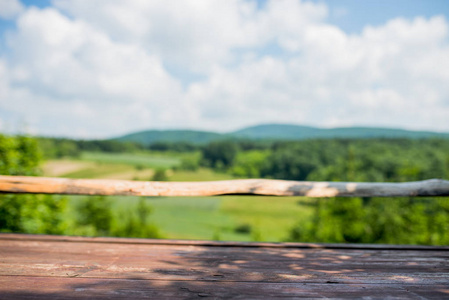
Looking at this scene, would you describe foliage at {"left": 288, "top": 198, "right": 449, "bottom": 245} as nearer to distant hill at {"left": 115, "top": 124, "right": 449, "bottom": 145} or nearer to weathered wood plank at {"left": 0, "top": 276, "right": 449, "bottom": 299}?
weathered wood plank at {"left": 0, "top": 276, "right": 449, "bottom": 299}

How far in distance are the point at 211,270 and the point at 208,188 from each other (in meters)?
0.84

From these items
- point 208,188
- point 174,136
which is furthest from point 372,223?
point 174,136

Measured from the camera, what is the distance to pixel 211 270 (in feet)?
7.02

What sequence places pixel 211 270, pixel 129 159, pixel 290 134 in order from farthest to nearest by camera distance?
pixel 290 134
pixel 129 159
pixel 211 270

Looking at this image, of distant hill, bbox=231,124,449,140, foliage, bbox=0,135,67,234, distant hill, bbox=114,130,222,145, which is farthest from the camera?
distant hill, bbox=231,124,449,140

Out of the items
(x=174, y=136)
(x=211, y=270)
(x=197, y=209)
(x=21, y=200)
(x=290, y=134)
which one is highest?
(x=290, y=134)

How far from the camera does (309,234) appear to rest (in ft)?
93.0

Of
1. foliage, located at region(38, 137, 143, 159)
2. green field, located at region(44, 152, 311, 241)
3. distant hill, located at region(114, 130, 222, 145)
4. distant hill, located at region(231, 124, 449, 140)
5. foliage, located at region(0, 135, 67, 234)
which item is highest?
distant hill, located at region(231, 124, 449, 140)

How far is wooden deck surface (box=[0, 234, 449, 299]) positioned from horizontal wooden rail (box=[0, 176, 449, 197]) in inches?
18.4

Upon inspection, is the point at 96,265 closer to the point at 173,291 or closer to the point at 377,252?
the point at 173,291

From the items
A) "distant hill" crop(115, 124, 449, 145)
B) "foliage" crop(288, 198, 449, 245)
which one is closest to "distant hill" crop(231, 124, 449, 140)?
"distant hill" crop(115, 124, 449, 145)

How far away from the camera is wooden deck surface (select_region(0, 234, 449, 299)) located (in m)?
1.79

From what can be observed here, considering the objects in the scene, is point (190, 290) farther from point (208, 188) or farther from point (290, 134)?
point (290, 134)

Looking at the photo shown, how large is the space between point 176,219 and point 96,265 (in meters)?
59.5
